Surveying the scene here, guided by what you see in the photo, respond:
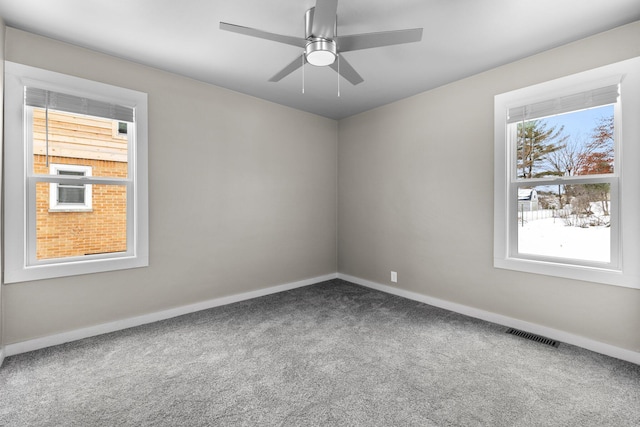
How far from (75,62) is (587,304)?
480cm

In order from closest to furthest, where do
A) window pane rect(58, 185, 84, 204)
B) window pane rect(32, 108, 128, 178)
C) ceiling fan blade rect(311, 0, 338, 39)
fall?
ceiling fan blade rect(311, 0, 338, 39) → window pane rect(32, 108, 128, 178) → window pane rect(58, 185, 84, 204)

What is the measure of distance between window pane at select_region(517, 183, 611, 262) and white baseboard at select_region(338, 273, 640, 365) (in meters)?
0.67

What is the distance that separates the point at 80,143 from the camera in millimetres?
2746

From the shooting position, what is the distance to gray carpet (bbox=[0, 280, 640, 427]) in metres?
1.67

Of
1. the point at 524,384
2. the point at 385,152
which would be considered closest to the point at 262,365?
the point at 524,384

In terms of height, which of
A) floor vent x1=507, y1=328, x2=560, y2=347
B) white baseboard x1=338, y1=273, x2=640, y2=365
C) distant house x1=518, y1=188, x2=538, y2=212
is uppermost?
distant house x1=518, y1=188, x2=538, y2=212

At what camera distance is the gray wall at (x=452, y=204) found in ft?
7.92

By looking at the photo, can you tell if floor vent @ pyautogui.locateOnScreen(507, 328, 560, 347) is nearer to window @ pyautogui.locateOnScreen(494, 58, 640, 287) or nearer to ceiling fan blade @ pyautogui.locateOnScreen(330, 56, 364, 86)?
window @ pyautogui.locateOnScreen(494, 58, 640, 287)

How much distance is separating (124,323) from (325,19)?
309 cm

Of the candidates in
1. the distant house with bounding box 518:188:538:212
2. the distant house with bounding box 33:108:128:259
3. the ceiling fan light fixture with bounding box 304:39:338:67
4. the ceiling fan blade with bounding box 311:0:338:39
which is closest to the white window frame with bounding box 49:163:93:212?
the distant house with bounding box 33:108:128:259

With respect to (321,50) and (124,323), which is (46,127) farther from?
(321,50)

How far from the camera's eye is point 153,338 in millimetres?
2615

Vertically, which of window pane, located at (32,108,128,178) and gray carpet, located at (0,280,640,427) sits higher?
window pane, located at (32,108,128,178)

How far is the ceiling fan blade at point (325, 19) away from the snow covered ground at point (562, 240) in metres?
2.50
